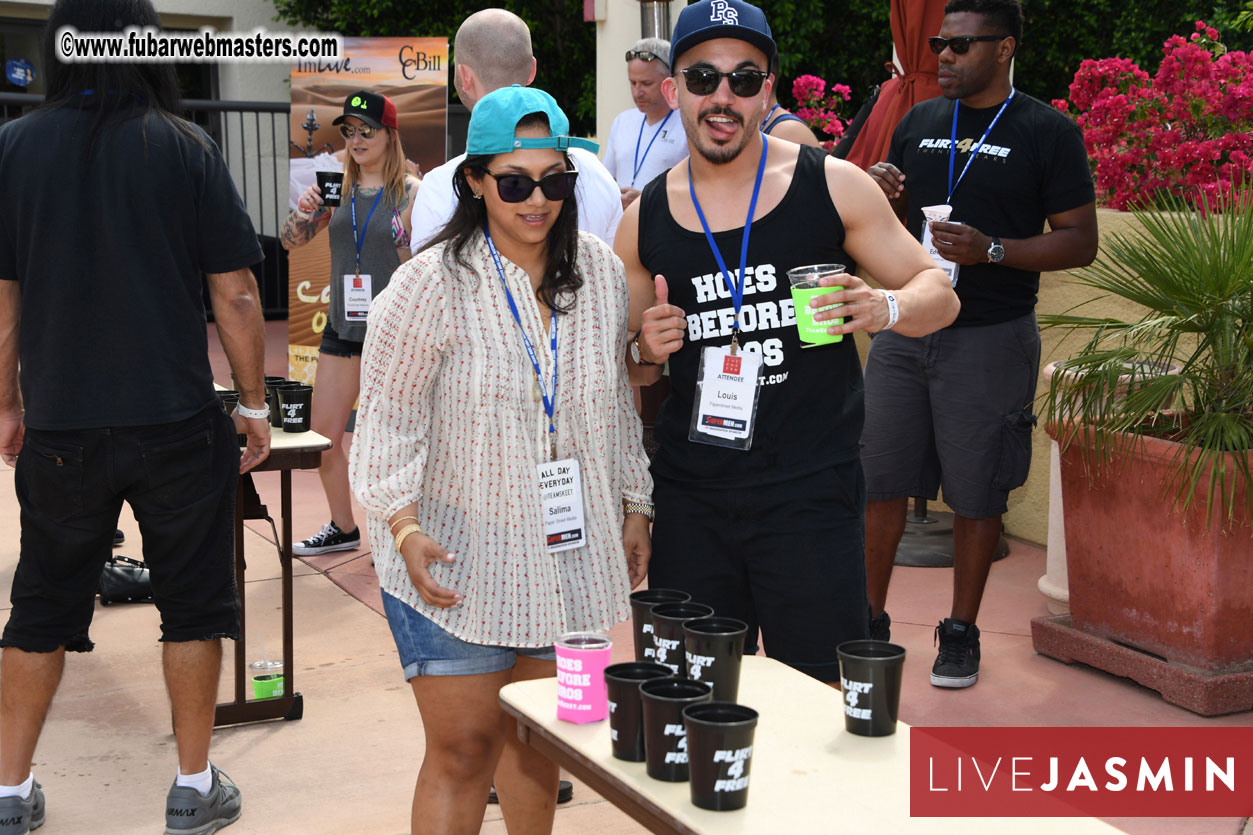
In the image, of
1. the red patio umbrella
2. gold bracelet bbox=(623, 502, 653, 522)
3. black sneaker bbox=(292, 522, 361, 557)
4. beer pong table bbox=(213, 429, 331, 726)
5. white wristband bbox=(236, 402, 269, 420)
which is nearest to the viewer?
gold bracelet bbox=(623, 502, 653, 522)

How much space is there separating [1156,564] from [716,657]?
113 inches

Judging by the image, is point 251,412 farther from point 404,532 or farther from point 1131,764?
point 1131,764

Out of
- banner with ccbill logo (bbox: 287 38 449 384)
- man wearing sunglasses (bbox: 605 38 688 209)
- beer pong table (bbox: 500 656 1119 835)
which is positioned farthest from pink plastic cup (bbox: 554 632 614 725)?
banner with ccbill logo (bbox: 287 38 449 384)

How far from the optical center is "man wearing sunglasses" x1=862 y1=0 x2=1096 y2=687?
15.3 feet

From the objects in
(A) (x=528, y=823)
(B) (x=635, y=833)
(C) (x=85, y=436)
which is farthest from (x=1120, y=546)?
(C) (x=85, y=436)

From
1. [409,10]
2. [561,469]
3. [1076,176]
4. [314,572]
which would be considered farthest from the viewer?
[409,10]

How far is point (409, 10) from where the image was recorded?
18.3 metres

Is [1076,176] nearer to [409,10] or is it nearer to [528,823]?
[528,823]

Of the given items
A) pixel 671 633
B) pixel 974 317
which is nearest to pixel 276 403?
pixel 974 317

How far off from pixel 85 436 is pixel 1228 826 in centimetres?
331

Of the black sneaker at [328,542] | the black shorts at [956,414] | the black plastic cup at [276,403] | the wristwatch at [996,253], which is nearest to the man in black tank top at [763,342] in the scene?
the wristwatch at [996,253]

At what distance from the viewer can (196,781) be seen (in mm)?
3900

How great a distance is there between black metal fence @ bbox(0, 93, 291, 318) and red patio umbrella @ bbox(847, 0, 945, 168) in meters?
9.03

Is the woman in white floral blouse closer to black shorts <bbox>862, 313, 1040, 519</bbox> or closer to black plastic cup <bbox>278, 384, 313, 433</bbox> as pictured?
black plastic cup <bbox>278, 384, 313, 433</bbox>
